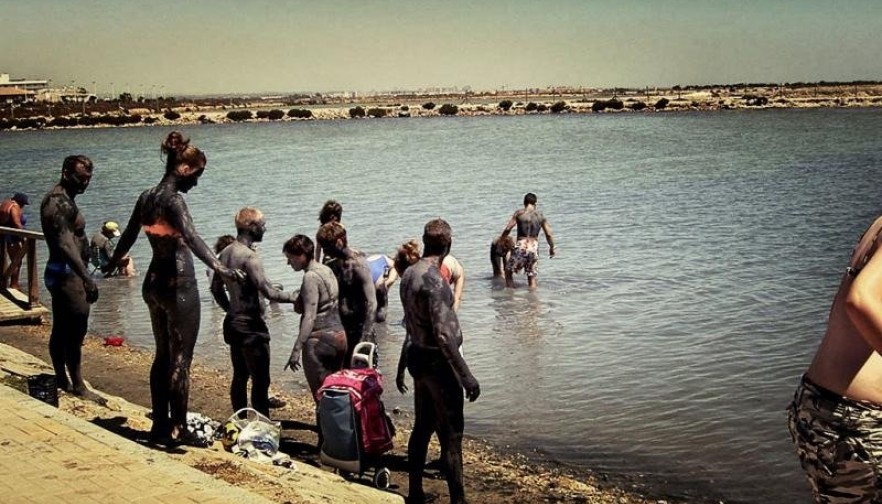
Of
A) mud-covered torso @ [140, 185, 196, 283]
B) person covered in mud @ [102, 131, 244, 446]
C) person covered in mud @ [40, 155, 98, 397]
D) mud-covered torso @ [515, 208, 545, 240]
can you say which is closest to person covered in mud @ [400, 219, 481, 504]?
person covered in mud @ [102, 131, 244, 446]

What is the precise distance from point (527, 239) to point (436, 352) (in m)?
10.2

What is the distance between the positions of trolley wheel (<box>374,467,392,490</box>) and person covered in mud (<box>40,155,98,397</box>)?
249 cm

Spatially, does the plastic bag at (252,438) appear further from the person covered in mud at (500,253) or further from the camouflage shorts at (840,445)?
the person covered in mud at (500,253)

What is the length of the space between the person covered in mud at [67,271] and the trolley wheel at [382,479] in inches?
98.2

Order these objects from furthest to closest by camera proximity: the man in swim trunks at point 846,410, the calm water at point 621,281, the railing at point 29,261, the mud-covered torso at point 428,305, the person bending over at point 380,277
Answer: the railing at point 29,261 < the person bending over at point 380,277 < the calm water at point 621,281 < the mud-covered torso at point 428,305 < the man in swim trunks at point 846,410

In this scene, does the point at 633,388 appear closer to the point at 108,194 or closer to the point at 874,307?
the point at 874,307

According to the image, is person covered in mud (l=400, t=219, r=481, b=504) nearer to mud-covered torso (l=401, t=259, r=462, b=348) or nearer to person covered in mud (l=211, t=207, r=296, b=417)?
mud-covered torso (l=401, t=259, r=462, b=348)

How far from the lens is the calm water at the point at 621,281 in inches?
374

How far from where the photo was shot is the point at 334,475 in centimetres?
708

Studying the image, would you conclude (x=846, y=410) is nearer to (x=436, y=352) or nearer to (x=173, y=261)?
(x=436, y=352)

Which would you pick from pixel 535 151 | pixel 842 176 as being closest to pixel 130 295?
pixel 842 176

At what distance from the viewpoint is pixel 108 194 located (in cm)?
3944

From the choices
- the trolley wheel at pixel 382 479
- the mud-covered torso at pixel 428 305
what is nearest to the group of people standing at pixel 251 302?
the mud-covered torso at pixel 428 305

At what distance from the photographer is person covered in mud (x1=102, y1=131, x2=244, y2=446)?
20.8 ft
